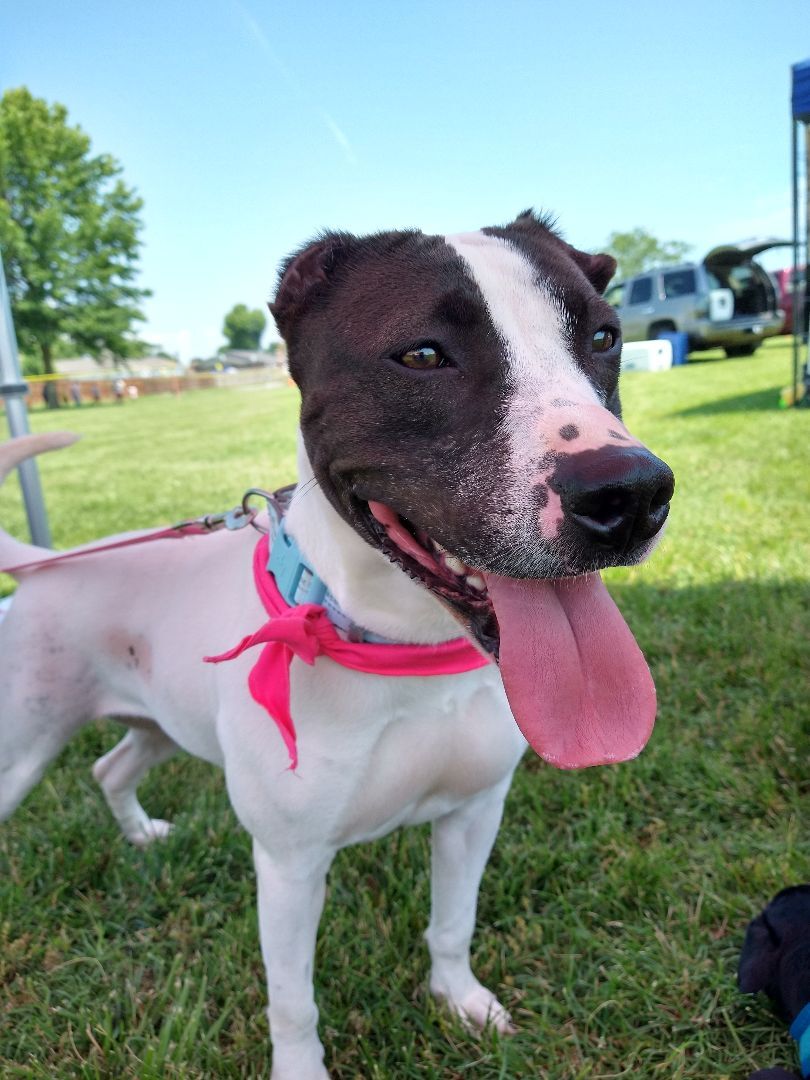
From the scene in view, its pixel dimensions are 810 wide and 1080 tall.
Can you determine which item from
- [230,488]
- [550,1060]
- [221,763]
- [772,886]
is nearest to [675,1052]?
[550,1060]

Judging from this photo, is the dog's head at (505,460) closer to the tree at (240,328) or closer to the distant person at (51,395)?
the distant person at (51,395)

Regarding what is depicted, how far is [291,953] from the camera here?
170 centimetres

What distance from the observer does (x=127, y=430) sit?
20031 millimetres

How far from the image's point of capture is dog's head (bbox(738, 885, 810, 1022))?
1785 mm

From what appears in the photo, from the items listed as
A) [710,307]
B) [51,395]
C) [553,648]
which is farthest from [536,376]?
[51,395]

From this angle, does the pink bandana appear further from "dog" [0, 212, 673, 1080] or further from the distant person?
the distant person

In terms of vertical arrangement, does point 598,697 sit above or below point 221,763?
above

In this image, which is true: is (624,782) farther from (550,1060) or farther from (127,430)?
(127,430)

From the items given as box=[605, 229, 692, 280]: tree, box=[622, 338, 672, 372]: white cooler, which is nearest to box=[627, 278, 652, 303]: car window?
box=[622, 338, 672, 372]: white cooler

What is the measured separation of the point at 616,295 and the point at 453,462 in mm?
23527

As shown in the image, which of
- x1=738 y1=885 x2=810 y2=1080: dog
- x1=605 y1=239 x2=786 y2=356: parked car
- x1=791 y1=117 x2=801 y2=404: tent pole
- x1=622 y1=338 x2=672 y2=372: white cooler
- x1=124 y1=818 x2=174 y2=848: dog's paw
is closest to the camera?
x1=738 y1=885 x2=810 y2=1080: dog

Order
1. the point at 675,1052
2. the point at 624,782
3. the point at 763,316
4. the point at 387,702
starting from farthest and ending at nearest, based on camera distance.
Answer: the point at 763,316 < the point at 624,782 < the point at 675,1052 < the point at 387,702

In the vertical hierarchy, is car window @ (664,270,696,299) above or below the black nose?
above

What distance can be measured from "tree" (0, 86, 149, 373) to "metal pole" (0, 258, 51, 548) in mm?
44013
